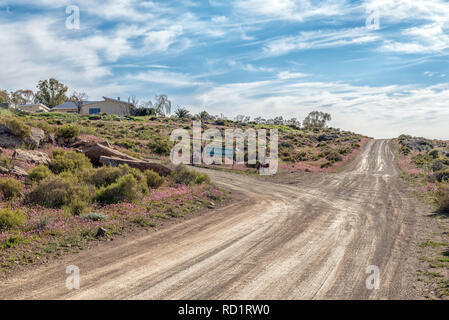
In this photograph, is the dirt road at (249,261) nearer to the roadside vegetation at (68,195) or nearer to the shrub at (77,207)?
the roadside vegetation at (68,195)

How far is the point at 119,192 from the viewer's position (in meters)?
14.0

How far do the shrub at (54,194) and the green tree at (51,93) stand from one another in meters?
107

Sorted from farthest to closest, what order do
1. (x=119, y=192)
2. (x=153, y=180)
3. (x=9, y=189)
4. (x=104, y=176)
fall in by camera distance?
(x=153, y=180) → (x=104, y=176) → (x=119, y=192) → (x=9, y=189)

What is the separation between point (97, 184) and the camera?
15.2m

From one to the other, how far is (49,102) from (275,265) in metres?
117

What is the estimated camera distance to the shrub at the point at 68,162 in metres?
16.5

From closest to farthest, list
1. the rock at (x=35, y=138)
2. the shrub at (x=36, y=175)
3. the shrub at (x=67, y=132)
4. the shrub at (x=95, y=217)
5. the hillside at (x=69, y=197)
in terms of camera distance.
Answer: the hillside at (x=69, y=197), the shrub at (x=95, y=217), the shrub at (x=36, y=175), the rock at (x=35, y=138), the shrub at (x=67, y=132)

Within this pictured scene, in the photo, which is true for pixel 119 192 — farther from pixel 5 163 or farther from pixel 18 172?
pixel 5 163

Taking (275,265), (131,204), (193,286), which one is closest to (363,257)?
(275,265)

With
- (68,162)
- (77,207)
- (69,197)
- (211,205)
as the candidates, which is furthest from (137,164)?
(77,207)

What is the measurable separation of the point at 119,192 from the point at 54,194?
2.68m

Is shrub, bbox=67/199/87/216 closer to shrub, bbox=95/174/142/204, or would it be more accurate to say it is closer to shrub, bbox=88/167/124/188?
shrub, bbox=95/174/142/204

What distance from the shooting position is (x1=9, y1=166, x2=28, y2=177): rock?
1410 centimetres

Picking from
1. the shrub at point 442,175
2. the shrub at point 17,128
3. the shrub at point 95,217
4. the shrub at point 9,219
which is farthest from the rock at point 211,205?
the shrub at point 442,175
